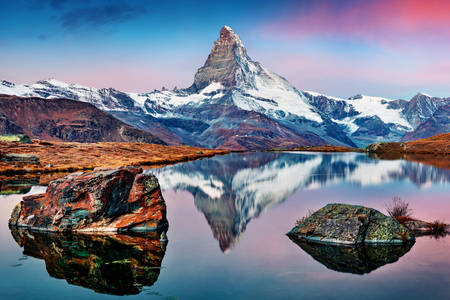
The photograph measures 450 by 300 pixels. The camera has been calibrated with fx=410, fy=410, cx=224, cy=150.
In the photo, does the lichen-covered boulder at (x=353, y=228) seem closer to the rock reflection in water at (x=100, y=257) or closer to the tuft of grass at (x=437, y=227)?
the tuft of grass at (x=437, y=227)

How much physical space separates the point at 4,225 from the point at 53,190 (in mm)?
5613

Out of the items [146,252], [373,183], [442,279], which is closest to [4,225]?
[146,252]

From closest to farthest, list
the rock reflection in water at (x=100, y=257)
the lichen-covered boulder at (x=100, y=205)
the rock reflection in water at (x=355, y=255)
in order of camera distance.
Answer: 1. the rock reflection in water at (x=100, y=257)
2. the rock reflection in water at (x=355, y=255)
3. the lichen-covered boulder at (x=100, y=205)

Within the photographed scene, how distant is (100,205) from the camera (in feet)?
95.6

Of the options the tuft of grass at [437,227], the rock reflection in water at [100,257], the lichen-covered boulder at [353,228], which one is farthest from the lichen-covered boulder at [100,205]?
the tuft of grass at [437,227]

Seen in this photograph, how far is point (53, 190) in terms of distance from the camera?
98.8ft

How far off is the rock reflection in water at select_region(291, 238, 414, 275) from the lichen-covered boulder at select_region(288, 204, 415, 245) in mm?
636

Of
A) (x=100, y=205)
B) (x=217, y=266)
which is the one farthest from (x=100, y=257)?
(x=217, y=266)

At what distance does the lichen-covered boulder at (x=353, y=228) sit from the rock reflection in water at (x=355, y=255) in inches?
25.0

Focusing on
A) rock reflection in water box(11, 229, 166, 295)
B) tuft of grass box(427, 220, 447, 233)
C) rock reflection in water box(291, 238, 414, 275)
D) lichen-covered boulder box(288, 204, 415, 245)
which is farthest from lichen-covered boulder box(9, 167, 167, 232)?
tuft of grass box(427, 220, 447, 233)

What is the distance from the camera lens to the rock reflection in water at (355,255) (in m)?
21.3

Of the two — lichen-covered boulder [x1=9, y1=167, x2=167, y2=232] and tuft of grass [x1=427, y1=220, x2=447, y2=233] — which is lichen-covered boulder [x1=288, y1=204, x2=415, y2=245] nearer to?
tuft of grass [x1=427, y1=220, x2=447, y2=233]

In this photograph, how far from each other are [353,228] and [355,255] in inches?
115

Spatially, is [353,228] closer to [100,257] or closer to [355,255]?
[355,255]
